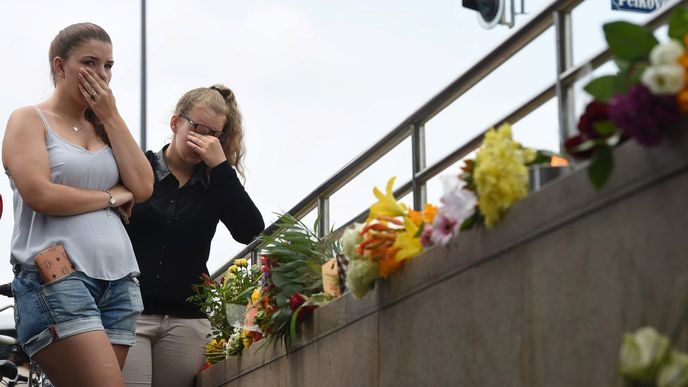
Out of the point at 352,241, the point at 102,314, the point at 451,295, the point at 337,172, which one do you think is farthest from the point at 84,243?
the point at 337,172

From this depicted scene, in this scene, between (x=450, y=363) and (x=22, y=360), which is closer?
(x=450, y=363)

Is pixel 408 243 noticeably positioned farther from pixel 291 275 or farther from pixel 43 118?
pixel 291 275

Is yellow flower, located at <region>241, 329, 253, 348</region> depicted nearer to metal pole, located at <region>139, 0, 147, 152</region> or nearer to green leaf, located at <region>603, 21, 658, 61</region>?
green leaf, located at <region>603, 21, 658, 61</region>

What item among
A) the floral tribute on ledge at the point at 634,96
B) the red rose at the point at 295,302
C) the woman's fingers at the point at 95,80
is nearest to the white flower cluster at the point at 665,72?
the floral tribute on ledge at the point at 634,96

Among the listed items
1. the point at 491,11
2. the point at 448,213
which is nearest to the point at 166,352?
the point at 448,213

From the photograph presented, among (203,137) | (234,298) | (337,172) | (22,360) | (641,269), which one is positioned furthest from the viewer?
(22,360)

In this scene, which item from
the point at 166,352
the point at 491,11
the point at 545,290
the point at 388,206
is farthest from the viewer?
the point at 491,11

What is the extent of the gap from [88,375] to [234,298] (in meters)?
3.03

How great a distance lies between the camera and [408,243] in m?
5.82

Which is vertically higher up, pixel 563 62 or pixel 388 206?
pixel 563 62

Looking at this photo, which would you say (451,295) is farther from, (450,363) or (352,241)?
(352,241)

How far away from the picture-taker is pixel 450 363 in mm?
5383

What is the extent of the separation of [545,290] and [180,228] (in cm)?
334

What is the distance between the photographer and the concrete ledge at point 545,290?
12.8 feet
